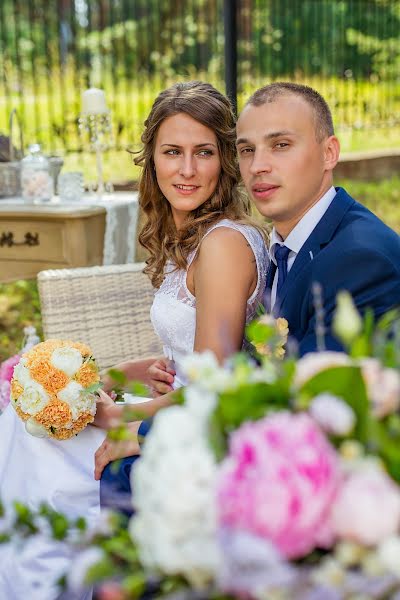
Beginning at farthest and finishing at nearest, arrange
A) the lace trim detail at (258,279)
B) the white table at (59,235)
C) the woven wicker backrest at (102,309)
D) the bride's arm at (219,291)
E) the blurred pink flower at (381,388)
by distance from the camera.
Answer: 1. the white table at (59,235)
2. the woven wicker backrest at (102,309)
3. the lace trim detail at (258,279)
4. the bride's arm at (219,291)
5. the blurred pink flower at (381,388)

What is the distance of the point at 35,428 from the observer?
225 centimetres

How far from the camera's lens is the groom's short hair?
2.22 m

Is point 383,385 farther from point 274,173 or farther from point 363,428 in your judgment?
point 274,173

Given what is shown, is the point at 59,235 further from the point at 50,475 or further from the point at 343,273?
the point at 343,273

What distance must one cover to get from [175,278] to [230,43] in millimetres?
3852

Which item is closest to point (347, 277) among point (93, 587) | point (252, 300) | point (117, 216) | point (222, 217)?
point (252, 300)

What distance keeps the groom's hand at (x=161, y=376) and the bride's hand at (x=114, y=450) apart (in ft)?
1.39

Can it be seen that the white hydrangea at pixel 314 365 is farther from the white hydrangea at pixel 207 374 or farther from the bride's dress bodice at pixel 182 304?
the bride's dress bodice at pixel 182 304

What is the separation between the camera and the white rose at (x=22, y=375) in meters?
2.23

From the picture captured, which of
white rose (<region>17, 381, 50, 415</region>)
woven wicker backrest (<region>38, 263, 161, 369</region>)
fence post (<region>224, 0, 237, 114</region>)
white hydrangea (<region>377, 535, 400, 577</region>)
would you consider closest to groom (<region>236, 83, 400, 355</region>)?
white rose (<region>17, 381, 50, 415</region>)

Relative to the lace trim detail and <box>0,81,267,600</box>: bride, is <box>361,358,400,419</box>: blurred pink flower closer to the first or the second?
<box>0,81,267,600</box>: bride

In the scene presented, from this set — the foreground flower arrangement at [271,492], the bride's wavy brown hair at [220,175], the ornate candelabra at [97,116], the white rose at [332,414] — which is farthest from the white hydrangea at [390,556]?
the ornate candelabra at [97,116]

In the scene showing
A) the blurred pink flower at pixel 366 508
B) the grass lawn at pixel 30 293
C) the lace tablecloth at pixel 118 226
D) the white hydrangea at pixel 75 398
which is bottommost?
the grass lawn at pixel 30 293

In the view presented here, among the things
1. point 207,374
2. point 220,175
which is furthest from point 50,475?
point 207,374
